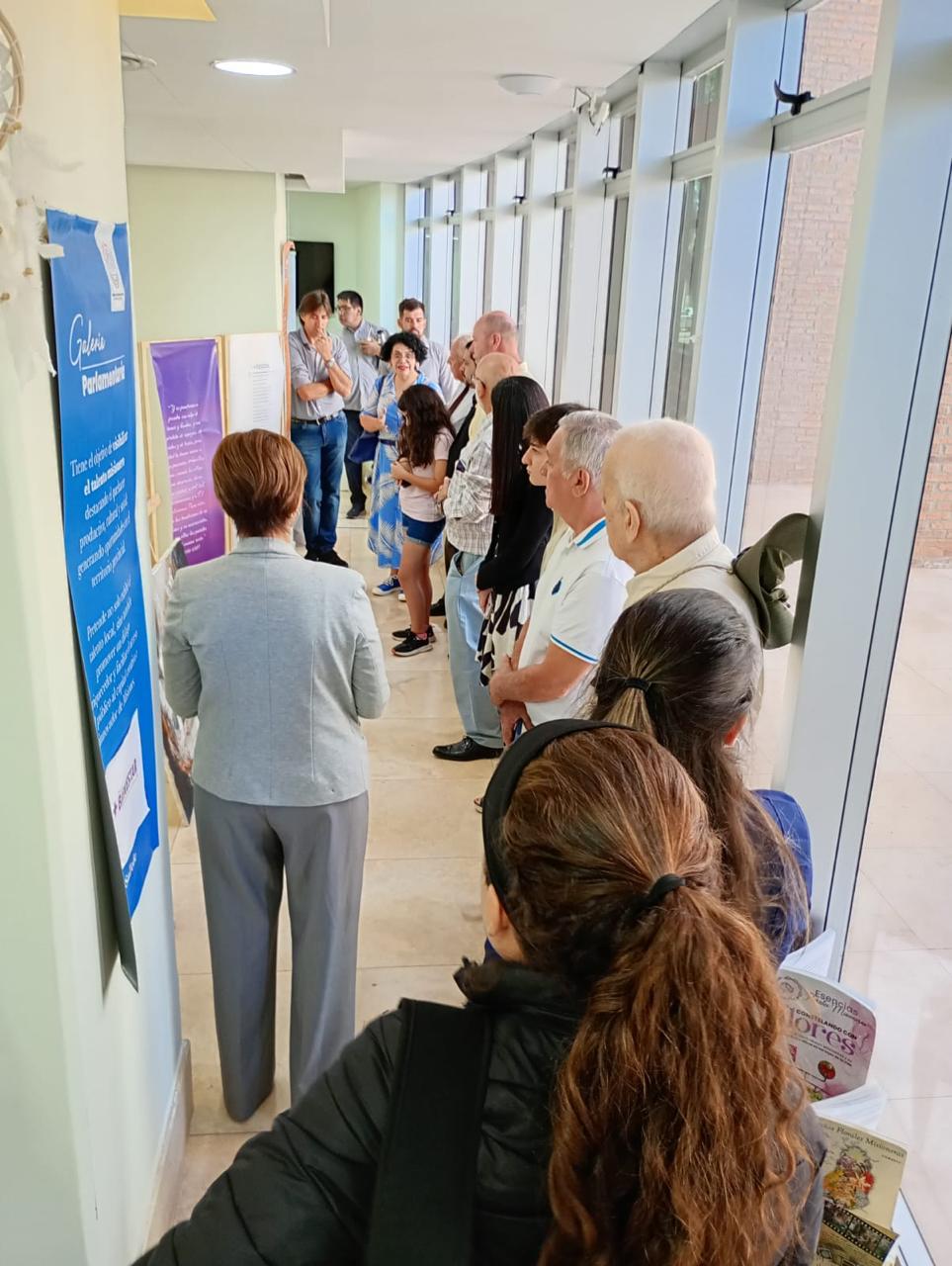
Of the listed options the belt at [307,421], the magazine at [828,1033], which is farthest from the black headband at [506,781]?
the belt at [307,421]

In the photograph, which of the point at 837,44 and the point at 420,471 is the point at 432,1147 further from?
the point at 420,471

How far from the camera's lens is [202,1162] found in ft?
8.13

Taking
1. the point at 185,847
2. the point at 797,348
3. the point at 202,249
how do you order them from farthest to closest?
1. the point at 202,249
2. the point at 185,847
3. the point at 797,348

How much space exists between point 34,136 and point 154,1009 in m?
1.75

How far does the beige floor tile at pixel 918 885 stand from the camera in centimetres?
285

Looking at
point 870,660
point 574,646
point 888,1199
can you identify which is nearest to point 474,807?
point 574,646

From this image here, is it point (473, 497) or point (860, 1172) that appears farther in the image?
point (473, 497)

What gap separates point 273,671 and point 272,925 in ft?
2.38

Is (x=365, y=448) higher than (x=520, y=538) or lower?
lower

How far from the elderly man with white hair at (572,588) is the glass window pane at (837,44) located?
1.30 m

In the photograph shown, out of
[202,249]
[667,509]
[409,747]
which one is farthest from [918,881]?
[202,249]

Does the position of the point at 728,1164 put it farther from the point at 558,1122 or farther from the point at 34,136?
the point at 34,136

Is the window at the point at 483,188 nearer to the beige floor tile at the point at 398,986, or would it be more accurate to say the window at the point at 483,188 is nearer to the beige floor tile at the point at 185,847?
the beige floor tile at the point at 185,847

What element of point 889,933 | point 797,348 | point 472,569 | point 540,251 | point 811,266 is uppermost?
point 540,251
